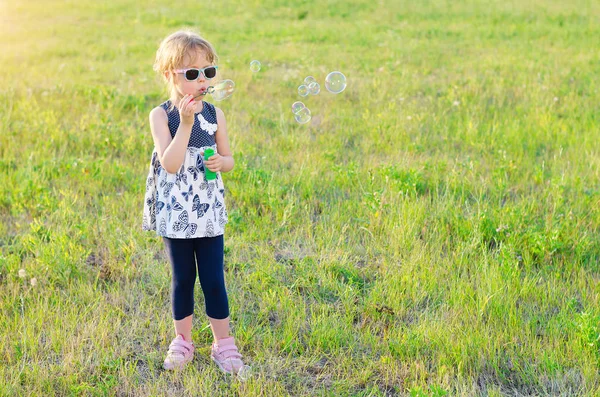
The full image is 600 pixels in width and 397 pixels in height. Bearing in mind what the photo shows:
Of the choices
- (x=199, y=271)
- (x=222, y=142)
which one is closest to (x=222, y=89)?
(x=222, y=142)

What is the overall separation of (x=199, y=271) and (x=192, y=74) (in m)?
1.08

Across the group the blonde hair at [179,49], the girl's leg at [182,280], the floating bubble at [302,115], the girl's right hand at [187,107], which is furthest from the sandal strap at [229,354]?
the floating bubble at [302,115]

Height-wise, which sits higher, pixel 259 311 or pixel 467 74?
pixel 467 74

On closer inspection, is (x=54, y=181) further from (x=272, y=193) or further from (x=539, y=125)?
(x=539, y=125)

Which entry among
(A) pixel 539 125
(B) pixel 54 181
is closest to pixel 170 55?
(B) pixel 54 181

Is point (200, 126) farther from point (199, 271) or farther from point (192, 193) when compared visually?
point (199, 271)

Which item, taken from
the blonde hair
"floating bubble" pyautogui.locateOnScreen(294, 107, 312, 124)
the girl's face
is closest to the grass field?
"floating bubble" pyautogui.locateOnScreen(294, 107, 312, 124)

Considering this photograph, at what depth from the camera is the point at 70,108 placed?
321 inches

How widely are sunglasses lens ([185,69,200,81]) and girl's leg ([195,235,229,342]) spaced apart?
85 cm

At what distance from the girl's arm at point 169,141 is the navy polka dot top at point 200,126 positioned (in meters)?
0.03

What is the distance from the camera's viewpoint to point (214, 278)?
11.8 feet

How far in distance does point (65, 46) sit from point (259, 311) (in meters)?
10.2

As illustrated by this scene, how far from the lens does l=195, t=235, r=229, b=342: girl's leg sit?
356 centimetres

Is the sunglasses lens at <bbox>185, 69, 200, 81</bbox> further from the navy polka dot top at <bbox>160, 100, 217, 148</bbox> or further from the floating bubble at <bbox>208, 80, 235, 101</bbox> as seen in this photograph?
the floating bubble at <bbox>208, 80, 235, 101</bbox>
